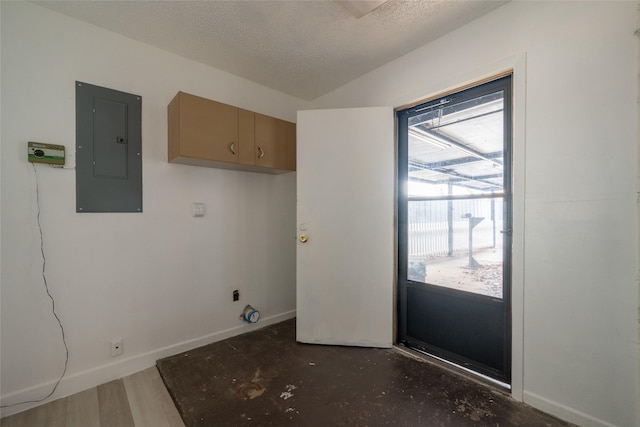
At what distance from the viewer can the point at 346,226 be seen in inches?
90.4

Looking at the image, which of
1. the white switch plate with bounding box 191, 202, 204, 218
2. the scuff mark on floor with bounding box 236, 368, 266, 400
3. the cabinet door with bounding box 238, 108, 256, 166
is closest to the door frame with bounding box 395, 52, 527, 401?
the scuff mark on floor with bounding box 236, 368, 266, 400

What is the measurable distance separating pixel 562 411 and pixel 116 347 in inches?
116

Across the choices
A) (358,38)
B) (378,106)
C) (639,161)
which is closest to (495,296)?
(639,161)

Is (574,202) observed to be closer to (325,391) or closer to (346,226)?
(346,226)

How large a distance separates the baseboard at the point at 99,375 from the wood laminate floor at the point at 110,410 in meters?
0.04

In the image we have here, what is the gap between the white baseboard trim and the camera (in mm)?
1389

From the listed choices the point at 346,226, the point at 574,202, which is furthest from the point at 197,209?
the point at 574,202

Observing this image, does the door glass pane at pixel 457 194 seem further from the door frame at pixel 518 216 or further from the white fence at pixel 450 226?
the door frame at pixel 518 216

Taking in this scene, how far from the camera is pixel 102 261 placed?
1.91m

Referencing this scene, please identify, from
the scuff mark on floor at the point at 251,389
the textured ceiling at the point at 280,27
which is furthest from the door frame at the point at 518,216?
the scuff mark on floor at the point at 251,389

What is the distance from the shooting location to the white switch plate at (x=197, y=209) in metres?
2.32

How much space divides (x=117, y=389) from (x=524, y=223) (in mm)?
2940

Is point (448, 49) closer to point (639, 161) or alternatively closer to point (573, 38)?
point (573, 38)

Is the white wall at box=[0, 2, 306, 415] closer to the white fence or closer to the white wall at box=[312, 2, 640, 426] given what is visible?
the white fence
